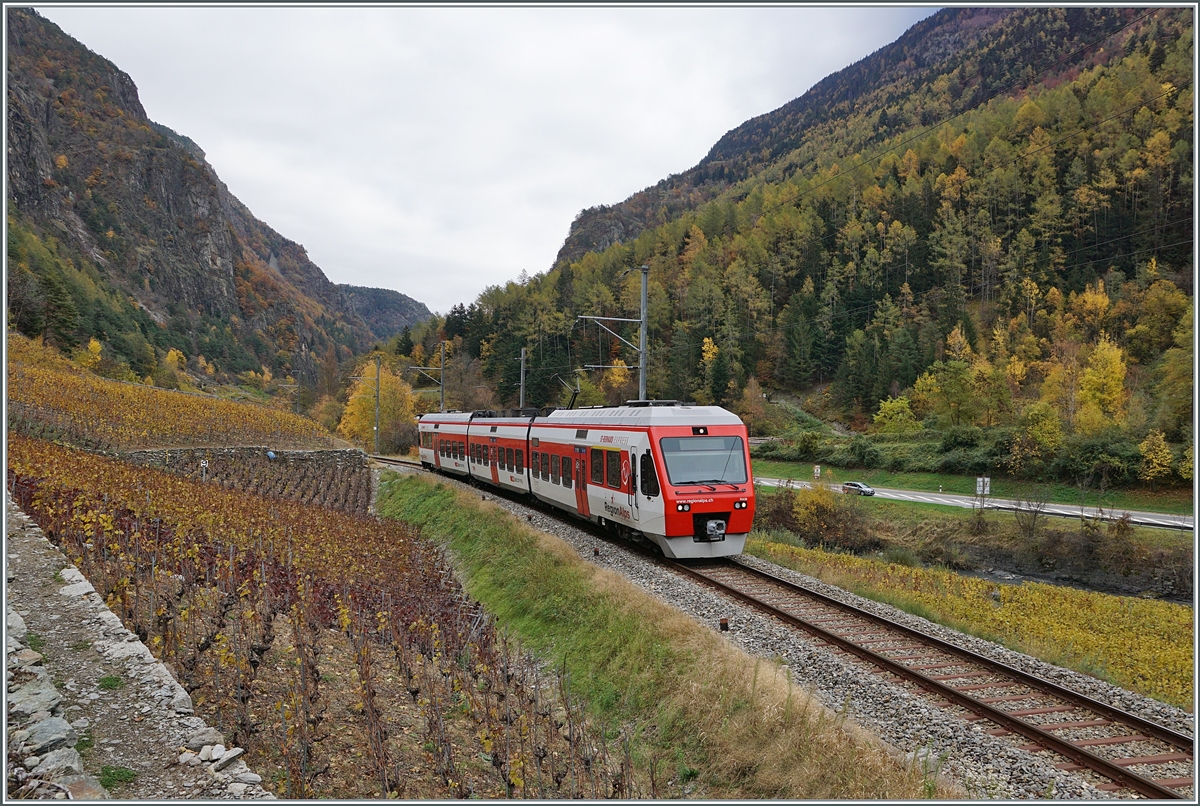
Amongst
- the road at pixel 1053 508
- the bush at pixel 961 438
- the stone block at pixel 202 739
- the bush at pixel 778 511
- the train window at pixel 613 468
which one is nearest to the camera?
the stone block at pixel 202 739

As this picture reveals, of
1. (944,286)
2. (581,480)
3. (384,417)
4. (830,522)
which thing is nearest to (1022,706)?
(581,480)

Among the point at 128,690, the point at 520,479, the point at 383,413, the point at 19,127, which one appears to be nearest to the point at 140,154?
the point at 19,127

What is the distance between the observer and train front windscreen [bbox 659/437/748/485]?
13.9 m

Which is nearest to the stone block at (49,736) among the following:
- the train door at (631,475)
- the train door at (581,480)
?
the train door at (631,475)

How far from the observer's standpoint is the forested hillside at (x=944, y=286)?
59906 millimetres

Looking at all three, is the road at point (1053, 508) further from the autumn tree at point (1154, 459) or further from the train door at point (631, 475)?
the train door at point (631, 475)

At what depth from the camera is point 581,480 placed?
18.1 metres

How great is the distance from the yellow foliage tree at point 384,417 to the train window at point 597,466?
45.5 metres

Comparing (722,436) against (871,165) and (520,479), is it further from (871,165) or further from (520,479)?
(871,165)

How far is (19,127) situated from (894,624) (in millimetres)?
170617

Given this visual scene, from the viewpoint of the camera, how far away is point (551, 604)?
12.7 metres

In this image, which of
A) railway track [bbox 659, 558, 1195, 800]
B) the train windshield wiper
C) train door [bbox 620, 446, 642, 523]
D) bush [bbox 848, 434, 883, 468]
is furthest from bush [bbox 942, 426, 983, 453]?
railway track [bbox 659, 558, 1195, 800]

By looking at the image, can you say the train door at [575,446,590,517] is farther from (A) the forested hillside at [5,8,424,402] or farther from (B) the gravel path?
(A) the forested hillside at [5,8,424,402]

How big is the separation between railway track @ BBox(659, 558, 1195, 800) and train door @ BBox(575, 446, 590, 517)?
274 inches
